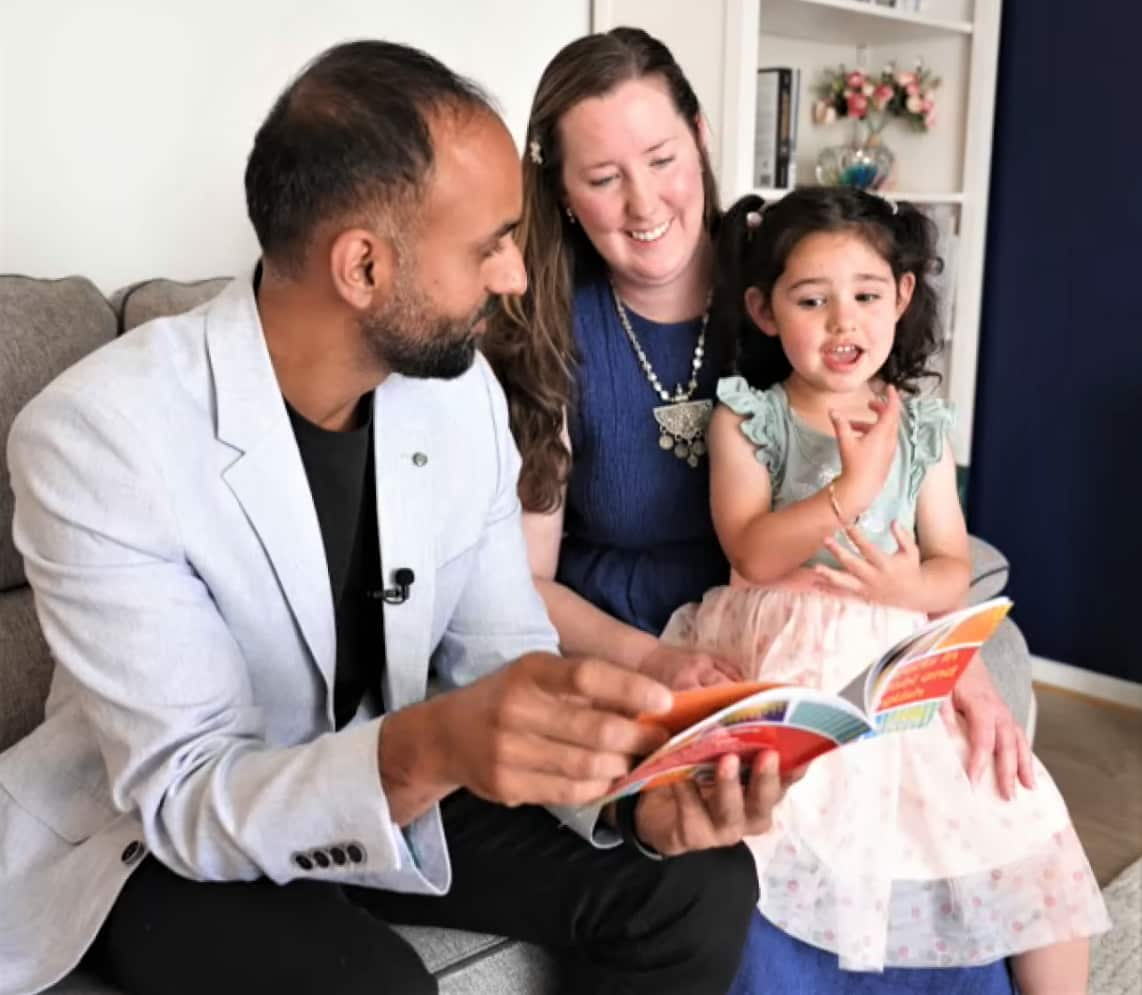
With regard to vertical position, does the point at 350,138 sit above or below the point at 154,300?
above

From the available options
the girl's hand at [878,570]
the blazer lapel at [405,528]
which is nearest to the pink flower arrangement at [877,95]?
the girl's hand at [878,570]

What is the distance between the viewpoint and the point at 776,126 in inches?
108

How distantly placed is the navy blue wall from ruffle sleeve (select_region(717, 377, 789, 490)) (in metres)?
1.49

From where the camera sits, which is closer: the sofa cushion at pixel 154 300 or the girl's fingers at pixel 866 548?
the girl's fingers at pixel 866 548

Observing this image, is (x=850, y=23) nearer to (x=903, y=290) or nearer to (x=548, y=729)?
(x=903, y=290)

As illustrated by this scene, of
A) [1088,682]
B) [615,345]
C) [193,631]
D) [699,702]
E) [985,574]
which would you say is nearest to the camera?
[699,702]

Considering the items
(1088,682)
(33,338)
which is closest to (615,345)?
(33,338)

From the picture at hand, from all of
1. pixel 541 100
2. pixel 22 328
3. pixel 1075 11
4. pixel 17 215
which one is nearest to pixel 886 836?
pixel 541 100

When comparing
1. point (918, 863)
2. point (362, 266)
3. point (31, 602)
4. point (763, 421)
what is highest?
point (362, 266)

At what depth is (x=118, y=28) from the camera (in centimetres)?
199

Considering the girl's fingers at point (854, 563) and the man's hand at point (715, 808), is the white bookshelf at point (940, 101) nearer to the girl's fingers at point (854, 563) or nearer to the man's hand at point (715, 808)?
the girl's fingers at point (854, 563)

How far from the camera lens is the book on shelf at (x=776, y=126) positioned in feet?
8.94

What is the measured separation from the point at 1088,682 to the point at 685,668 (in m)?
1.81

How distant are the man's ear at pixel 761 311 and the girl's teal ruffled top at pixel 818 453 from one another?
0.08 meters
